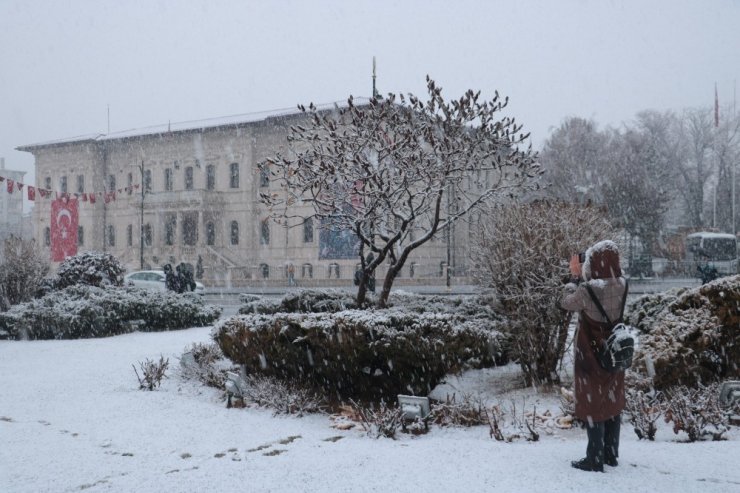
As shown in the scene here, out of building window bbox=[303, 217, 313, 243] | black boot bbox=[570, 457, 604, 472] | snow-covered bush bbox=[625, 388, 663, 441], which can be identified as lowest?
black boot bbox=[570, 457, 604, 472]

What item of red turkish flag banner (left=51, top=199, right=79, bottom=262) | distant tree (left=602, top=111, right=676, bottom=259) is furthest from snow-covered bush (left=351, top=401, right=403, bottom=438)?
red turkish flag banner (left=51, top=199, right=79, bottom=262)

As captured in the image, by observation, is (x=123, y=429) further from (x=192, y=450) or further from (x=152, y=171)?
(x=152, y=171)

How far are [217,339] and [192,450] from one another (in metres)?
2.94

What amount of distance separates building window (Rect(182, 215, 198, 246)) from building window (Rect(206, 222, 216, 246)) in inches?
37.9

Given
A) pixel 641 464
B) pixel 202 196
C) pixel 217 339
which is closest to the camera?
pixel 641 464

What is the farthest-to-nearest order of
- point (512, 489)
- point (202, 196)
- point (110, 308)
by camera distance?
1. point (202, 196)
2. point (110, 308)
3. point (512, 489)

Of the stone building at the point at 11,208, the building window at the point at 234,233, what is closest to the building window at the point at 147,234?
the building window at the point at 234,233

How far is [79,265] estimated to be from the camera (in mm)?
17484

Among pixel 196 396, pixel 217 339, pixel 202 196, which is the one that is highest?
pixel 202 196

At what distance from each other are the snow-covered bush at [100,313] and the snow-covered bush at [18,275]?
7.73 feet

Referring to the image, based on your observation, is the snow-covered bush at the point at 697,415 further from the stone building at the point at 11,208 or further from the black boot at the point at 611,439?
the stone building at the point at 11,208

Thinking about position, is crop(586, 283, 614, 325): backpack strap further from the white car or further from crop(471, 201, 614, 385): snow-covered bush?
the white car

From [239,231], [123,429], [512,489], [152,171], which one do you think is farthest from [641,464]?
[152,171]

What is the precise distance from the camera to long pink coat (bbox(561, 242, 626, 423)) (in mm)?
4688
